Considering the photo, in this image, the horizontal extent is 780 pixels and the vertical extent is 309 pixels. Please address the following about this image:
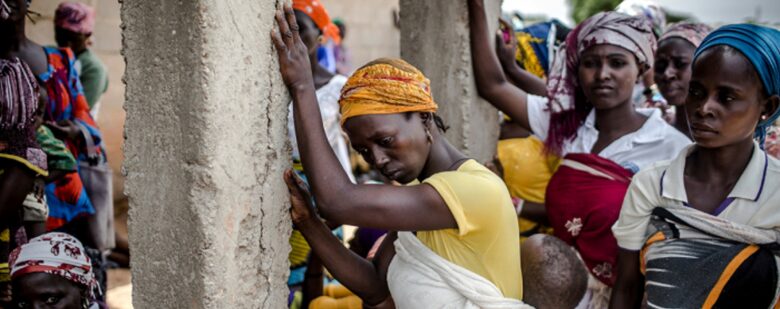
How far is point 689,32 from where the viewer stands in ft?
11.1

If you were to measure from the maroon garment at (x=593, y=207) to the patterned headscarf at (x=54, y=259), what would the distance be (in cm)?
202

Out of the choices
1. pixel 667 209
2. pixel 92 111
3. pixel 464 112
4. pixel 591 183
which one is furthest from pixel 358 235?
pixel 92 111

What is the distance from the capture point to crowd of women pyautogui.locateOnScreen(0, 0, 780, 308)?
2.06 m

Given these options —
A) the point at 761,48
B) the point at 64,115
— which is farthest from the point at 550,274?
the point at 64,115

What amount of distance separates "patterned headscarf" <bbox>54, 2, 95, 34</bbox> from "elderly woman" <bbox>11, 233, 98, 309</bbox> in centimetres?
249

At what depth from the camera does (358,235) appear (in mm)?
3654

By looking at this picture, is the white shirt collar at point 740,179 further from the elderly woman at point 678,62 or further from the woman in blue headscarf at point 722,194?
the elderly woman at point 678,62

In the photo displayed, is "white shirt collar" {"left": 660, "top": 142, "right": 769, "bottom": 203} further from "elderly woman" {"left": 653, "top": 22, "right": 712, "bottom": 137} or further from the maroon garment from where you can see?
"elderly woman" {"left": 653, "top": 22, "right": 712, "bottom": 137}

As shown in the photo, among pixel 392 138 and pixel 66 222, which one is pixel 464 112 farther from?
pixel 66 222

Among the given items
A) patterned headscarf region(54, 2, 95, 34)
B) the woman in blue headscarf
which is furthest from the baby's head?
patterned headscarf region(54, 2, 95, 34)

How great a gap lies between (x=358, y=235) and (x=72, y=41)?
275 centimetres

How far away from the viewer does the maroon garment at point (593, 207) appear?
2.84 metres

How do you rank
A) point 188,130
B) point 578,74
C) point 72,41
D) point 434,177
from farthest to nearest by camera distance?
point 72,41 < point 578,74 < point 434,177 < point 188,130

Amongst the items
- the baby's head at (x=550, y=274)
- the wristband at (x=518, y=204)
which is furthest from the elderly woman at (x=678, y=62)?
the baby's head at (x=550, y=274)
